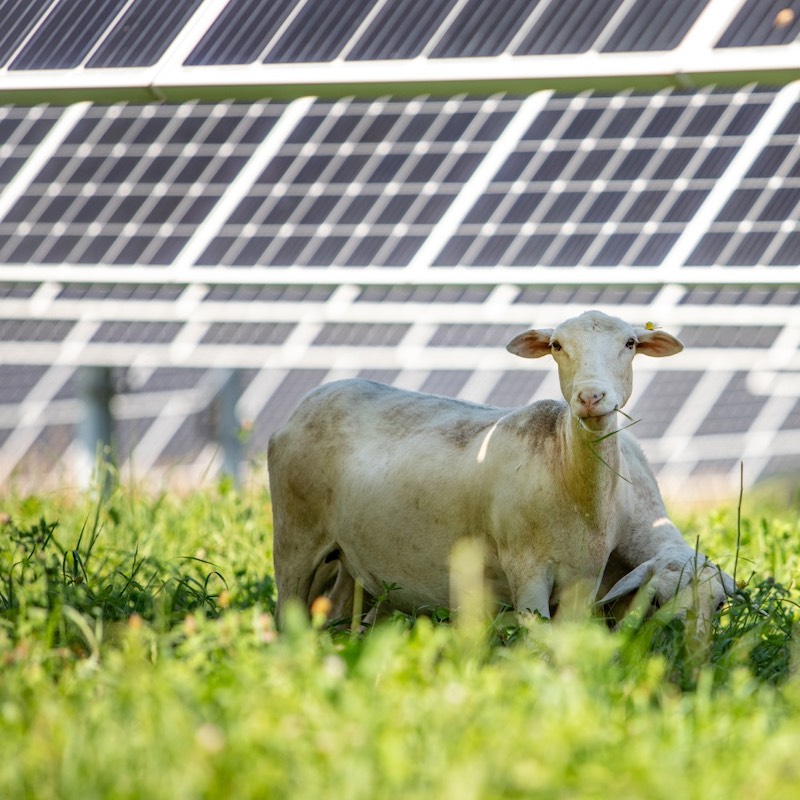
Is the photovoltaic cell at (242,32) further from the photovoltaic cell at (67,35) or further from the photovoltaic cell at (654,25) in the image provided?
the photovoltaic cell at (654,25)

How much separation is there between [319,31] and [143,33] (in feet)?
2.87

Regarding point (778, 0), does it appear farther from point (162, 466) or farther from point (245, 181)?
point (162, 466)

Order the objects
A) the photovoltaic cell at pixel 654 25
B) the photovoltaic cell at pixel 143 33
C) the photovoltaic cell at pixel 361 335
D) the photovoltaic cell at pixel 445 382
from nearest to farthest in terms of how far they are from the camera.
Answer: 1. the photovoltaic cell at pixel 654 25
2. the photovoltaic cell at pixel 143 33
3. the photovoltaic cell at pixel 361 335
4. the photovoltaic cell at pixel 445 382

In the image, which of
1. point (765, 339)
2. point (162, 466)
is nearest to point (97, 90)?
point (765, 339)

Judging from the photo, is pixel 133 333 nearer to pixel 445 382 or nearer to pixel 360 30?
pixel 445 382

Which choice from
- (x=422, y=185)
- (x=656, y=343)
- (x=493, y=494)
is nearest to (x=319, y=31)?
(x=656, y=343)

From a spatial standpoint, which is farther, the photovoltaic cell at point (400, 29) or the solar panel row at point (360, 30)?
the photovoltaic cell at point (400, 29)

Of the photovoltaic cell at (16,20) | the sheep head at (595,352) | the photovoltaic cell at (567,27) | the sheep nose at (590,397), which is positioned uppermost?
the photovoltaic cell at (16,20)

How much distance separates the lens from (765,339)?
618 inches

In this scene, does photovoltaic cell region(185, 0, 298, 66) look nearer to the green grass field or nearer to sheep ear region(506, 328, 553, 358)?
sheep ear region(506, 328, 553, 358)

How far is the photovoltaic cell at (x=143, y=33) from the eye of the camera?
595 centimetres

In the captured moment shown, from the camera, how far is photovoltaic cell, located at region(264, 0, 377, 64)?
5.81 metres

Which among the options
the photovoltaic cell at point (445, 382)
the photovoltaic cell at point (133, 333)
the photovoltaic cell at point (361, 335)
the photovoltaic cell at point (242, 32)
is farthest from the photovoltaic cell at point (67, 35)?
the photovoltaic cell at point (445, 382)

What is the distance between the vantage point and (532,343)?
5230 mm
